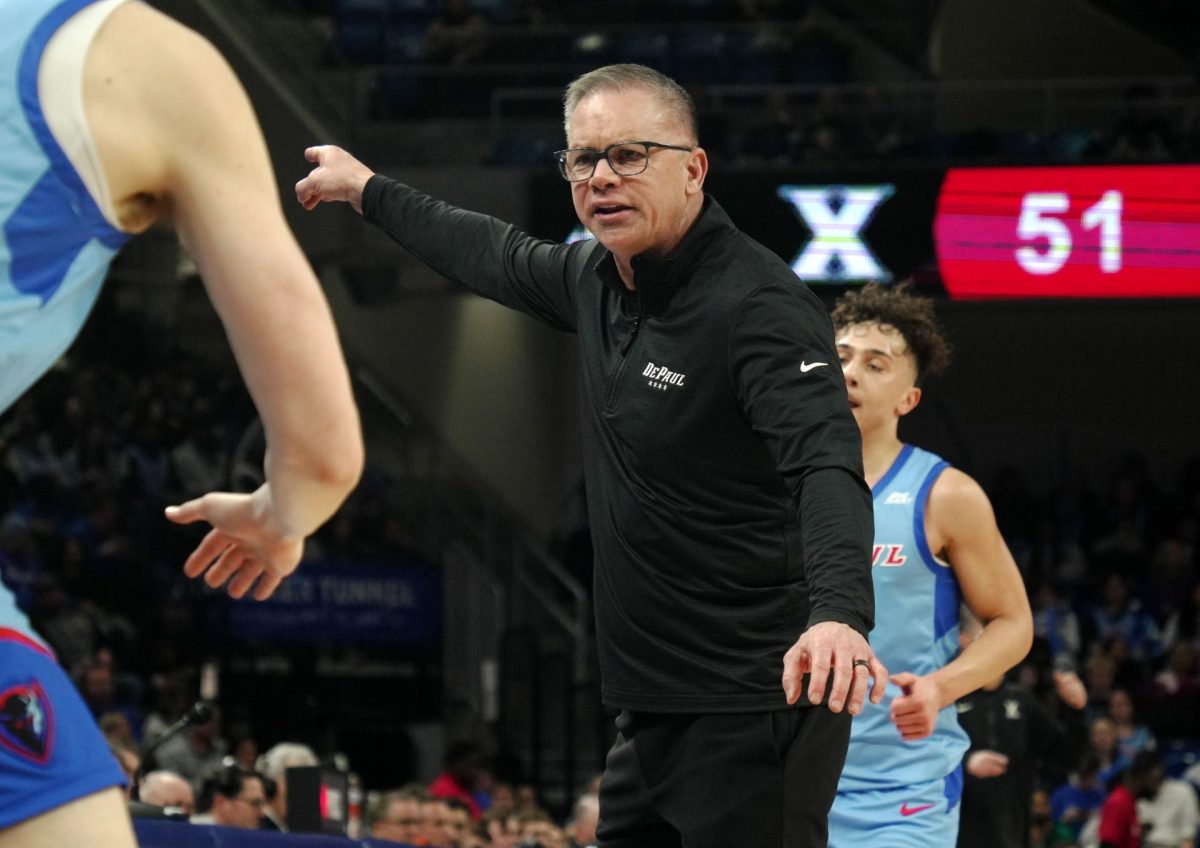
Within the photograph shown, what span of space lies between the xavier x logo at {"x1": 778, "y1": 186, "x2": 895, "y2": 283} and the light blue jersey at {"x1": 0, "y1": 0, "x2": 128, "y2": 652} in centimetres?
1071

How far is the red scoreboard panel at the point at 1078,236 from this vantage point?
40.6 ft

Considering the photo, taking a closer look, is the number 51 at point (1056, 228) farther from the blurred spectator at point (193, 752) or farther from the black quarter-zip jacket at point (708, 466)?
the black quarter-zip jacket at point (708, 466)

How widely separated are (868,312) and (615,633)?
1716 mm

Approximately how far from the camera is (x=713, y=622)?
3.37 metres

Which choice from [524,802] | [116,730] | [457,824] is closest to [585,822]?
[457,824]

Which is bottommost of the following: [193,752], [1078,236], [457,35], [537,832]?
[193,752]

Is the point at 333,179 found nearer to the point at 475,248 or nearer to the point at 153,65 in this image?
the point at 475,248

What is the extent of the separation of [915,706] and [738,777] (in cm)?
53

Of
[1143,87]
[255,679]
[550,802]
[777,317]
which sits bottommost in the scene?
[550,802]

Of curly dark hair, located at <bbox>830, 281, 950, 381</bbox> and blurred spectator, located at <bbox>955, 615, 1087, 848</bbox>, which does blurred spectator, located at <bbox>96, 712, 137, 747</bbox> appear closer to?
blurred spectator, located at <bbox>955, 615, 1087, 848</bbox>

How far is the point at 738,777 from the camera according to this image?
3.32 metres

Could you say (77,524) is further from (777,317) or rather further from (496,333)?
(777,317)

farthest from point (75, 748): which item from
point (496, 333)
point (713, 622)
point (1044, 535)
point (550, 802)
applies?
point (496, 333)

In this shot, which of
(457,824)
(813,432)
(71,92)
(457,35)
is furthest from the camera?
(457,35)
